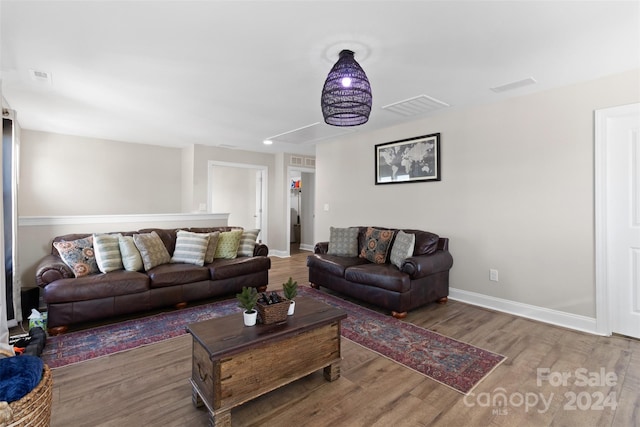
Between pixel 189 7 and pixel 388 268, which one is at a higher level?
pixel 189 7

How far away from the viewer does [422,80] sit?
2830mm

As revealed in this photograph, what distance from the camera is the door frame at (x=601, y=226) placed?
2.74 metres

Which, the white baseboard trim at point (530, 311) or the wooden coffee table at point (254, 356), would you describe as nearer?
the wooden coffee table at point (254, 356)

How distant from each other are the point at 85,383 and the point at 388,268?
2753 millimetres

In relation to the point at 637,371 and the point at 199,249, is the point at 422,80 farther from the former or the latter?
the point at 199,249

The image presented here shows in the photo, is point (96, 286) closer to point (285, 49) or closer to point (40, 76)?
point (40, 76)

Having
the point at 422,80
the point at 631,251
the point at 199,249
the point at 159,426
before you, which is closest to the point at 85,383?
the point at 159,426

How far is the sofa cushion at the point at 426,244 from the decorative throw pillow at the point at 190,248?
2589mm

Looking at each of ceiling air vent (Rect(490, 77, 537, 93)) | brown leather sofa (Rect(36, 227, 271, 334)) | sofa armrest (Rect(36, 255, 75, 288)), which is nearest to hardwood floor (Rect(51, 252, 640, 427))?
brown leather sofa (Rect(36, 227, 271, 334))

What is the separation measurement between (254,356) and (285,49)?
2105 millimetres

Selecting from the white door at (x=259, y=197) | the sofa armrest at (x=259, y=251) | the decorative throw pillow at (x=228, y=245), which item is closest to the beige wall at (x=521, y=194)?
the sofa armrest at (x=259, y=251)

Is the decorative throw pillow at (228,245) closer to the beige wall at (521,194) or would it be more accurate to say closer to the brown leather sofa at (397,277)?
the brown leather sofa at (397,277)

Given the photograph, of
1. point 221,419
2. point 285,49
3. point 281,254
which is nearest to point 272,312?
point 221,419

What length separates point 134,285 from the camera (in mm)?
3080
